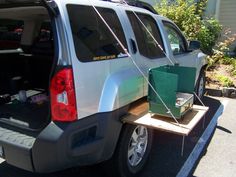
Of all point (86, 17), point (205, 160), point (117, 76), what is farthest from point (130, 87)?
point (205, 160)

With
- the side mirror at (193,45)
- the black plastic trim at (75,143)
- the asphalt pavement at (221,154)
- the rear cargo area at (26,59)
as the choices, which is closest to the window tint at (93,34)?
the black plastic trim at (75,143)

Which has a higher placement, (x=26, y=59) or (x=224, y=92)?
(x=26, y=59)

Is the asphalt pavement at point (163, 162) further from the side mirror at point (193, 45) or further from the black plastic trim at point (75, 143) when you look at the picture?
the side mirror at point (193, 45)

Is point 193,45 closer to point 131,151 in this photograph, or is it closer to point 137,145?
point 137,145

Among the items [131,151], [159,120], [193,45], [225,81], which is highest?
[193,45]

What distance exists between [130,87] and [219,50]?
7409 mm

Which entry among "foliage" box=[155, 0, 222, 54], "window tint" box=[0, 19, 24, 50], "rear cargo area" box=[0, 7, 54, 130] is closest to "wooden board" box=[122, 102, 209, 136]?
"rear cargo area" box=[0, 7, 54, 130]

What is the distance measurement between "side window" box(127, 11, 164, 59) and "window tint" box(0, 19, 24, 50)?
1.87m

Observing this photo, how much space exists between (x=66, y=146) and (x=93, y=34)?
108cm

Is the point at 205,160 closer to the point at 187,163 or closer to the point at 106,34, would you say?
the point at 187,163

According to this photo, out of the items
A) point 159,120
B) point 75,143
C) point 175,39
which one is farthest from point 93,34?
point 175,39

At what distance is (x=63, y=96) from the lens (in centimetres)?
275

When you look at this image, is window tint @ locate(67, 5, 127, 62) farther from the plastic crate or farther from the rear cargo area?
the rear cargo area

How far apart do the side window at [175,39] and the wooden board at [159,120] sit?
1602 mm
